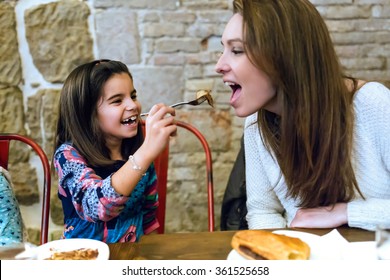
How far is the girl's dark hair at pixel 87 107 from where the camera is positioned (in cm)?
73

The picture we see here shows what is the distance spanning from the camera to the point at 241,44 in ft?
2.19

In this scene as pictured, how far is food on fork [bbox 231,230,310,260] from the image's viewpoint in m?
0.51

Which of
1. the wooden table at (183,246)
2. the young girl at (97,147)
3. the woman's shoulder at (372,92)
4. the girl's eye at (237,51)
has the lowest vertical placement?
the wooden table at (183,246)

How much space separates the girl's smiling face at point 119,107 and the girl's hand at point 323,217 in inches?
10.7

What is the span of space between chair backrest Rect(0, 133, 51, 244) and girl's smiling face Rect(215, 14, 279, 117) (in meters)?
0.34

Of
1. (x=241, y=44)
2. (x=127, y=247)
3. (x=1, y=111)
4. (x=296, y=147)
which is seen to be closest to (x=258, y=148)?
(x=296, y=147)

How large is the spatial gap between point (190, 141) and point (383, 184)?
462 millimetres

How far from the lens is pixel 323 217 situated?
641 millimetres

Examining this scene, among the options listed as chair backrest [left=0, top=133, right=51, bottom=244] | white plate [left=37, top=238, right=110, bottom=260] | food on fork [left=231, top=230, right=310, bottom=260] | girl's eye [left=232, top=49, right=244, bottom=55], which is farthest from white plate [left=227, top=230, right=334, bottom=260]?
chair backrest [left=0, top=133, right=51, bottom=244]

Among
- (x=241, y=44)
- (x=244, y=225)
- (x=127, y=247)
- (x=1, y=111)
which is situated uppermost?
(x=241, y=44)

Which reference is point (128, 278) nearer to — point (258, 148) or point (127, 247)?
point (127, 247)

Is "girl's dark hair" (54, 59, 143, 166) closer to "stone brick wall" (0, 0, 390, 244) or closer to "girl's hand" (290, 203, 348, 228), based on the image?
"stone brick wall" (0, 0, 390, 244)

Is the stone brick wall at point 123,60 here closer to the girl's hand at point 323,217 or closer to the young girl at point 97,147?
the young girl at point 97,147

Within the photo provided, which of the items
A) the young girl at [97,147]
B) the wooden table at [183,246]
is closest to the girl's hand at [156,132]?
the young girl at [97,147]
